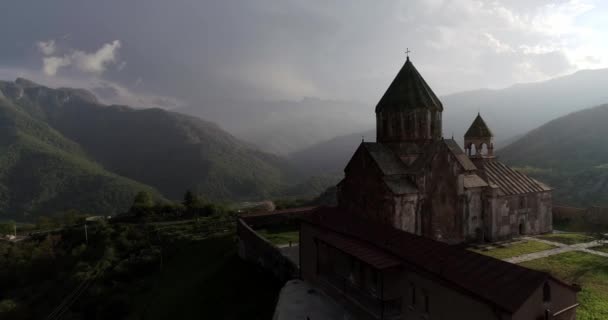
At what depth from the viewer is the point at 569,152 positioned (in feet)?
272

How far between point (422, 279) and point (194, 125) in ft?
541

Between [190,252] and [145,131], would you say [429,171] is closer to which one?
[190,252]

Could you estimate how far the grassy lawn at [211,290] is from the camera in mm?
23409

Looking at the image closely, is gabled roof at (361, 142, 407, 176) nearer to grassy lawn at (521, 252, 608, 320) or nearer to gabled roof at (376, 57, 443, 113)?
gabled roof at (376, 57, 443, 113)

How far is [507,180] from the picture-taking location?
30.6 meters

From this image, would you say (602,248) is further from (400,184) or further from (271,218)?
(271,218)

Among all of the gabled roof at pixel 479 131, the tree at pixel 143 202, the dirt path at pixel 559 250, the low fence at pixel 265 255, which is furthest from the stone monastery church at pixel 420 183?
the tree at pixel 143 202

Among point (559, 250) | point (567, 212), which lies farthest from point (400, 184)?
point (567, 212)

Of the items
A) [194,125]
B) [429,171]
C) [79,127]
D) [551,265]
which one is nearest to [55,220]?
[429,171]

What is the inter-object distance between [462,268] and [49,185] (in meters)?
111

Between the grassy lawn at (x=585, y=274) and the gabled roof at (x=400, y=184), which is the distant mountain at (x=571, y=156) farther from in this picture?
the gabled roof at (x=400, y=184)

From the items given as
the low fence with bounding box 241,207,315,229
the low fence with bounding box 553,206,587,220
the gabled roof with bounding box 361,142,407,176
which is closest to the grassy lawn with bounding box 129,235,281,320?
the low fence with bounding box 241,207,315,229

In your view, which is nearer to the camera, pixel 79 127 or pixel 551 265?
pixel 551 265

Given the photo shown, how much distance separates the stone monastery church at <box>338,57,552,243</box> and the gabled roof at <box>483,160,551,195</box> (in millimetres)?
166
